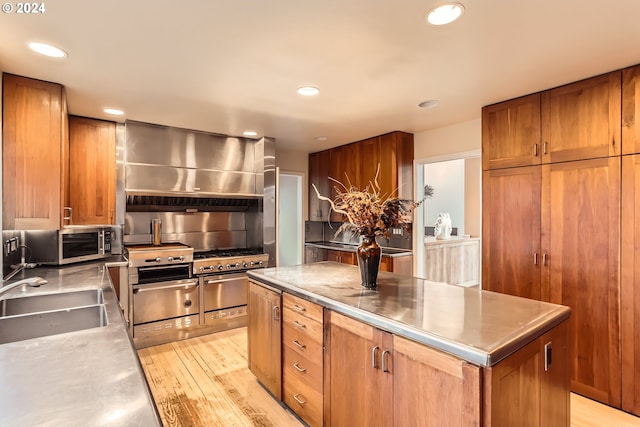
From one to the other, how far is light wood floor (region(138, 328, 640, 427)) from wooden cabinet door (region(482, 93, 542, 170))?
1.91 meters

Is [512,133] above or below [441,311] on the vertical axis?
above

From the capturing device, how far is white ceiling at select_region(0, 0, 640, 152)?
161 cm

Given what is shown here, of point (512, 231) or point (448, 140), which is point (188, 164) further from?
point (512, 231)

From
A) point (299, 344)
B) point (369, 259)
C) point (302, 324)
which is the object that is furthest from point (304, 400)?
point (369, 259)

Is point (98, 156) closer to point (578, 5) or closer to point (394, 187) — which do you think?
point (394, 187)

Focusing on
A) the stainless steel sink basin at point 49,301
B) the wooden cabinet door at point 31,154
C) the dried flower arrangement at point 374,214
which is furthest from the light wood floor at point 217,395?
the wooden cabinet door at point 31,154

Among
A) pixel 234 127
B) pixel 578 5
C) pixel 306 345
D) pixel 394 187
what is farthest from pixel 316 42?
pixel 394 187

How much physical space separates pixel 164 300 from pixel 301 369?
6.99 feet

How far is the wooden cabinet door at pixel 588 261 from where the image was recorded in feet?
7.60

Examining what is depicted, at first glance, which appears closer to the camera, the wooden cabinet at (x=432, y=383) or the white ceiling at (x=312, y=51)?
the wooden cabinet at (x=432, y=383)

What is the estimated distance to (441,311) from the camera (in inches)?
62.8

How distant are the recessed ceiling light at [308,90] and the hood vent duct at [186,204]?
1.95 meters

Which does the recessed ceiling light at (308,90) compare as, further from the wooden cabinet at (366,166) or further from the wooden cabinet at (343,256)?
the wooden cabinet at (343,256)

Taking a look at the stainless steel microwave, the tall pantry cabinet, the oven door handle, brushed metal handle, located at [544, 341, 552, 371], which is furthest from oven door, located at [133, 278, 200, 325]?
brushed metal handle, located at [544, 341, 552, 371]
